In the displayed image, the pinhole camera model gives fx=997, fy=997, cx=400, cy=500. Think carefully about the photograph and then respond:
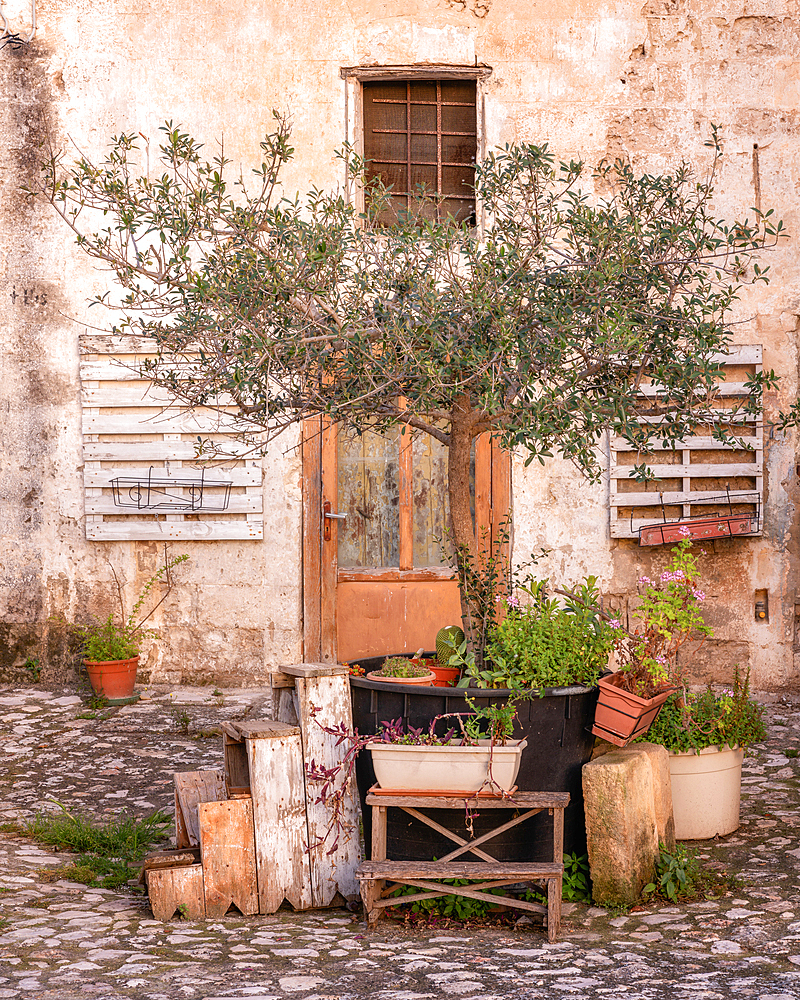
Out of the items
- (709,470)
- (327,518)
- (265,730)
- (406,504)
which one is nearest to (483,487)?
(406,504)

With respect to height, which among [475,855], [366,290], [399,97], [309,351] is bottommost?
[475,855]

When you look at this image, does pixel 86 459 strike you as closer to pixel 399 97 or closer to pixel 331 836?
pixel 399 97

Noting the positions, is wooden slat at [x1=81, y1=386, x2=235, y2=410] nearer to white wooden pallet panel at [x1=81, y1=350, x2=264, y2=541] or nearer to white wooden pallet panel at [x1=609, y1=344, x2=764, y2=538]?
white wooden pallet panel at [x1=81, y1=350, x2=264, y2=541]

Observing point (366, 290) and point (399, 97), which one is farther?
point (399, 97)

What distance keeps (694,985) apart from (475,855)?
33.8 inches

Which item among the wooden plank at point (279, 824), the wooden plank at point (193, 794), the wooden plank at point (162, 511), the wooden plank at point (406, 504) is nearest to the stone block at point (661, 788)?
the wooden plank at point (279, 824)

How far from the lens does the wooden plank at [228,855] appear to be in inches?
140

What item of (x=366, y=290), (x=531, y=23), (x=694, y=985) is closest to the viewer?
(x=694, y=985)

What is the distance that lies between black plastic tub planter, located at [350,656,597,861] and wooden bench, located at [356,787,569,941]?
88 millimetres

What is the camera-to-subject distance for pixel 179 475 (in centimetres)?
714

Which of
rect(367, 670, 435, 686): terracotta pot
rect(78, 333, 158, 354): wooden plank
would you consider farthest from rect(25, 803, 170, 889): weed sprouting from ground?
rect(78, 333, 158, 354): wooden plank

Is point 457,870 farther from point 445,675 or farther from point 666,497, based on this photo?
point 666,497

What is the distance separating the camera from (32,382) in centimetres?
721

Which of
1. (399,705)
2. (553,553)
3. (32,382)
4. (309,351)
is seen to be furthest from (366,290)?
(32,382)
